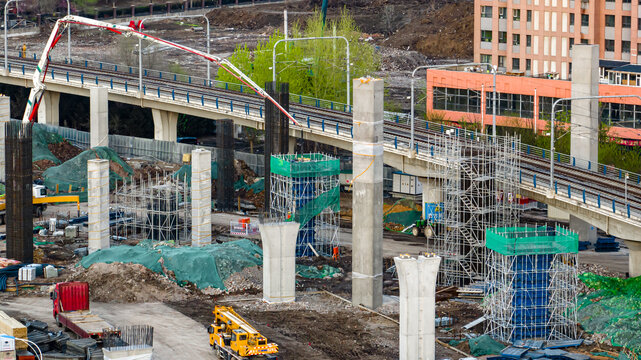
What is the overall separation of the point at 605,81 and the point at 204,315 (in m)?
58.0

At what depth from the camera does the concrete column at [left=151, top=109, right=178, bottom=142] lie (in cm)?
11094

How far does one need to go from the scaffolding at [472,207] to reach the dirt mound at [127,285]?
52.5 ft

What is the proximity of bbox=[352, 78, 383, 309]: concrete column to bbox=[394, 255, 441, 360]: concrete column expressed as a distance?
29.9 ft

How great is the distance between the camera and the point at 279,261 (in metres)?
67.5

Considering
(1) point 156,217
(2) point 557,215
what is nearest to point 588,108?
(2) point 557,215

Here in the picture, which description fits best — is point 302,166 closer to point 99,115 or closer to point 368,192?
point 368,192

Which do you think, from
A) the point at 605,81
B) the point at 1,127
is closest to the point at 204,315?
the point at 1,127

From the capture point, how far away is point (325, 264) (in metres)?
77.4

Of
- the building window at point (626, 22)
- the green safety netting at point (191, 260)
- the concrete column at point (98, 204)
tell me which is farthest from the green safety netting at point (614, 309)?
the building window at point (626, 22)

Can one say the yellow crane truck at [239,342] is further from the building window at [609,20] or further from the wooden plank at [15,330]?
the building window at [609,20]

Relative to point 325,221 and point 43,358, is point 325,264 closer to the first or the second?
point 325,221

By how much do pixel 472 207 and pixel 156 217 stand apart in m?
22.7

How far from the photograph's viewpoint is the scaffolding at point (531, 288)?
202 ft

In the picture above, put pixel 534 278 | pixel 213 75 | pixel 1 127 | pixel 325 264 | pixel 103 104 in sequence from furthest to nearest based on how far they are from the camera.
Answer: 1. pixel 213 75
2. pixel 103 104
3. pixel 1 127
4. pixel 325 264
5. pixel 534 278
